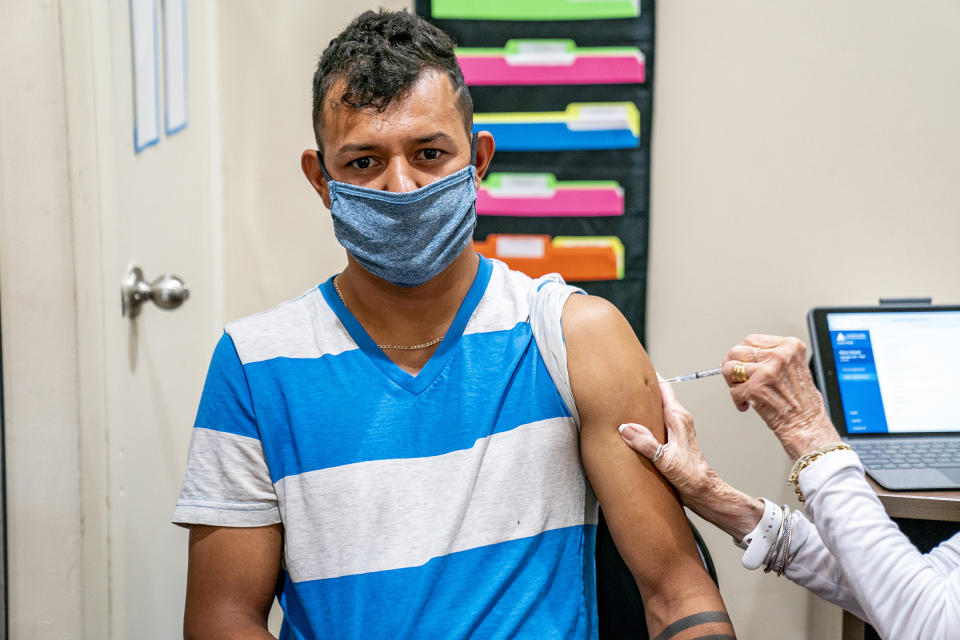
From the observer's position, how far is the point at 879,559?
0.99 metres

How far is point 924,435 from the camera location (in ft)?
5.45

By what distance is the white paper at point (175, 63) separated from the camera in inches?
69.2

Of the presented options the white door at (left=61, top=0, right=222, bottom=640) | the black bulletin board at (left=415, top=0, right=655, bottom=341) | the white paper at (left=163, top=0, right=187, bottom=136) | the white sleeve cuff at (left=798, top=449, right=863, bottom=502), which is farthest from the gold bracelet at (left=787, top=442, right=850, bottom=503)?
the white paper at (left=163, top=0, right=187, bottom=136)

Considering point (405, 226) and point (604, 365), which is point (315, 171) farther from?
point (604, 365)

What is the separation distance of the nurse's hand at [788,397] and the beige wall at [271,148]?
3.77 feet

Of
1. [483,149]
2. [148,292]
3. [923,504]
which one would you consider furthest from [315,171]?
[923,504]

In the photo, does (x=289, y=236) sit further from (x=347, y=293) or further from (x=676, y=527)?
(x=676, y=527)

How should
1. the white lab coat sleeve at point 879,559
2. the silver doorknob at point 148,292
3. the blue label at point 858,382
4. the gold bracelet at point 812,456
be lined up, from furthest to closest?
the blue label at point 858,382
the silver doorknob at point 148,292
the gold bracelet at point 812,456
the white lab coat sleeve at point 879,559

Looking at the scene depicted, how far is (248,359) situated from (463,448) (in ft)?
1.07

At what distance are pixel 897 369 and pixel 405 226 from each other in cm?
114

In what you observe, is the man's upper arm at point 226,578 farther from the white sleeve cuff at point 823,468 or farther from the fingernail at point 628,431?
the white sleeve cuff at point 823,468

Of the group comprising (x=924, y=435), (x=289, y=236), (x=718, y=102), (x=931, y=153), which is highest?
(x=718, y=102)

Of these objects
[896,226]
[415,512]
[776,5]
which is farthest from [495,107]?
[415,512]

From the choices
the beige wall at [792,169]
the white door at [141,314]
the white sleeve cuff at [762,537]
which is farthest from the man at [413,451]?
the beige wall at [792,169]
